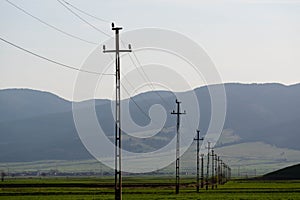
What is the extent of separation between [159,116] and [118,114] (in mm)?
84384

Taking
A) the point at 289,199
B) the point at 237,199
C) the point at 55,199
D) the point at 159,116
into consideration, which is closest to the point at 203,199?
the point at 237,199

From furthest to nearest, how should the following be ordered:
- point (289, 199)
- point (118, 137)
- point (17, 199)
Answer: point (17, 199)
point (289, 199)
point (118, 137)

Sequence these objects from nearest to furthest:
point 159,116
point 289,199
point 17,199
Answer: point 289,199 < point 17,199 < point 159,116

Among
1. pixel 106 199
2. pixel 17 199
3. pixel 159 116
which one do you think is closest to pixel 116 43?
pixel 106 199

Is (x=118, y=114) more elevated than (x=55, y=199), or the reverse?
(x=118, y=114)

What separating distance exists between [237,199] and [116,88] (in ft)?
75.3

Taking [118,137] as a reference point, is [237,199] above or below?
below

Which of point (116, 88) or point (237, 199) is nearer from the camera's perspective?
point (116, 88)

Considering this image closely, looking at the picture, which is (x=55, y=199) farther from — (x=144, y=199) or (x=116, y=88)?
(x=116, y=88)

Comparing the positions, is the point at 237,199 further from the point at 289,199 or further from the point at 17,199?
the point at 17,199

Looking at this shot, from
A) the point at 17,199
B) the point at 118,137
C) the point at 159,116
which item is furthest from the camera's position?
the point at 159,116

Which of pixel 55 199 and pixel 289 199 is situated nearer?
pixel 289 199

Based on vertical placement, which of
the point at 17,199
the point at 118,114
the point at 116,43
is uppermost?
the point at 116,43

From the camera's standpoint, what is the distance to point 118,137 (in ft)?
163
